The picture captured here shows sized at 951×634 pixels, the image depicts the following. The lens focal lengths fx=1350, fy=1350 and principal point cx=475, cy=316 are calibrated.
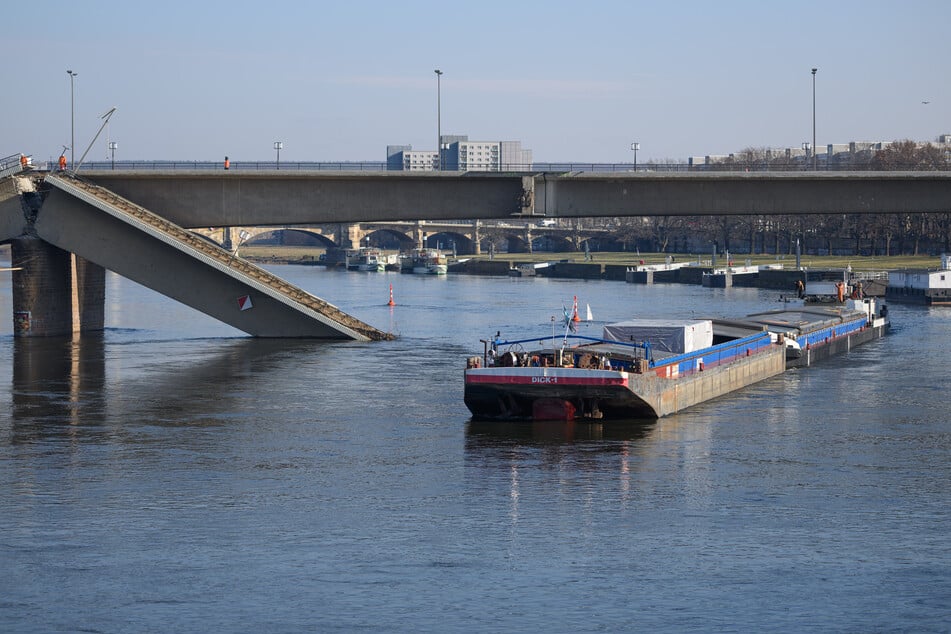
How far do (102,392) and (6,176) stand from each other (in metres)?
19.8

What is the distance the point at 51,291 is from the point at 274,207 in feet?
44.9

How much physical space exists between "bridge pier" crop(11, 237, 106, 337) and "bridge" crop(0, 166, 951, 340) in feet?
0.29

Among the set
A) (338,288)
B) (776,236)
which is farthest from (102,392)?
(776,236)

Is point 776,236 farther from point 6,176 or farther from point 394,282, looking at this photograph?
point 6,176

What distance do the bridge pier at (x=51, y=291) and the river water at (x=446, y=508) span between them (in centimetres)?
1264

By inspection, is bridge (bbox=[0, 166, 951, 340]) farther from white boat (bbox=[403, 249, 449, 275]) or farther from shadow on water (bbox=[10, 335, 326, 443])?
white boat (bbox=[403, 249, 449, 275])

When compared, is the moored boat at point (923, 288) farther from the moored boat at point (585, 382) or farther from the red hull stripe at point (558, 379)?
the red hull stripe at point (558, 379)

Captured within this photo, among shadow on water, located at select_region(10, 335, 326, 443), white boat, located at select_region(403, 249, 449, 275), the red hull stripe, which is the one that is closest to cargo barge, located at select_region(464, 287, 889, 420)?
the red hull stripe

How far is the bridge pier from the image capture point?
71000mm

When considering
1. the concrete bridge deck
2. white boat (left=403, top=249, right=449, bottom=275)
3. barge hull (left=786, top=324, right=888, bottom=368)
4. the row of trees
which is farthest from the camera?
white boat (left=403, top=249, right=449, bottom=275)

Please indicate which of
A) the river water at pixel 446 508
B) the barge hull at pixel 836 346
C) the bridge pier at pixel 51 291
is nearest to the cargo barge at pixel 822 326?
the barge hull at pixel 836 346

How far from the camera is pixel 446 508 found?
33.5m

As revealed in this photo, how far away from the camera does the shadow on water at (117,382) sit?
47.5 meters

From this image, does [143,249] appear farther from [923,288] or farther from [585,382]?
[923,288]
